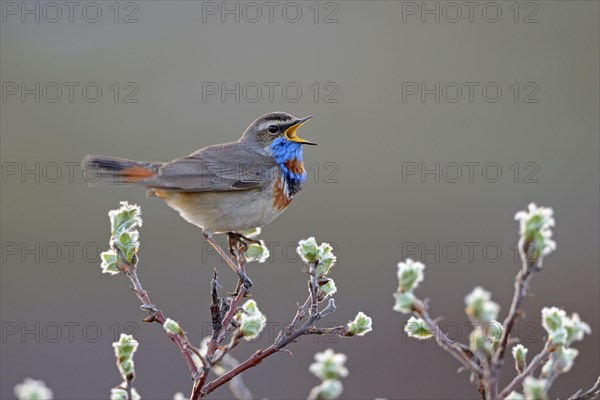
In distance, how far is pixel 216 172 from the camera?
4.88 meters

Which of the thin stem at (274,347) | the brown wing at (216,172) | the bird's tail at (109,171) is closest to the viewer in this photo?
the thin stem at (274,347)

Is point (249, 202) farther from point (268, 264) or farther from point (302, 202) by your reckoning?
point (302, 202)

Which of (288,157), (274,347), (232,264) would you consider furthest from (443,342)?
(288,157)

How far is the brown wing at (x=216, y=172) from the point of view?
183 inches

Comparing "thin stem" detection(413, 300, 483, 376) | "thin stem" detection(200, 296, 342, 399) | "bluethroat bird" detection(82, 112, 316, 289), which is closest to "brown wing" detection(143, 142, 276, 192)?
"bluethroat bird" detection(82, 112, 316, 289)

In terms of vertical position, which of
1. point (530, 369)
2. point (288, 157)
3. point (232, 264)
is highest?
point (288, 157)

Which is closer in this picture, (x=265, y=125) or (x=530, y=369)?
(x=530, y=369)

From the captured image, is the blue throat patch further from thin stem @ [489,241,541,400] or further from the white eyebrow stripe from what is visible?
thin stem @ [489,241,541,400]

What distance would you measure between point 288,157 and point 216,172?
53 cm

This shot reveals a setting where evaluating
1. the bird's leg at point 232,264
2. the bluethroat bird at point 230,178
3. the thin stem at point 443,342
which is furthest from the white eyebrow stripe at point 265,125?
the thin stem at point 443,342

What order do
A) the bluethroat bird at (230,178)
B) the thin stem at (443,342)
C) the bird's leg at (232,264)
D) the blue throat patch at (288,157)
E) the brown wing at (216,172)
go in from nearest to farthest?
the thin stem at (443,342), the bird's leg at (232,264), the bluethroat bird at (230,178), the brown wing at (216,172), the blue throat patch at (288,157)

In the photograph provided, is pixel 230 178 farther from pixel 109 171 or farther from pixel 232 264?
pixel 232 264

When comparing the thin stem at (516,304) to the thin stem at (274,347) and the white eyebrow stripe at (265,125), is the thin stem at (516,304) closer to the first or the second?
the thin stem at (274,347)

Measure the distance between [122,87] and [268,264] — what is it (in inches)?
199
